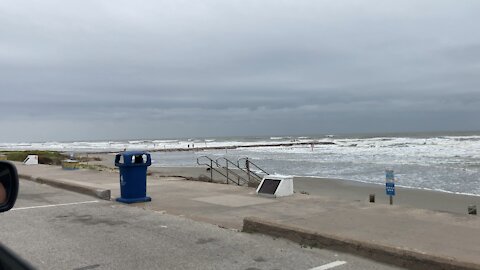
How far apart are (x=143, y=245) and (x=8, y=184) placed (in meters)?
4.35

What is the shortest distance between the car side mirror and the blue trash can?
762 centimetres

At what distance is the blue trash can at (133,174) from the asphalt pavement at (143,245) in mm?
1064

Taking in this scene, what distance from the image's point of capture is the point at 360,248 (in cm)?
620

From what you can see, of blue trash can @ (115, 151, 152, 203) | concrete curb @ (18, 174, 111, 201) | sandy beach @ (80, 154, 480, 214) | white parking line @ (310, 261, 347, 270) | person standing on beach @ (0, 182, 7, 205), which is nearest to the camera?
person standing on beach @ (0, 182, 7, 205)

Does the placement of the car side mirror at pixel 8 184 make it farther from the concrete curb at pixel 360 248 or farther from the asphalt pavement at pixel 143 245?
the concrete curb at pixel 360 248

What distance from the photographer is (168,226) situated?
318 inches

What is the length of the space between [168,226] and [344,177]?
54.7 ft

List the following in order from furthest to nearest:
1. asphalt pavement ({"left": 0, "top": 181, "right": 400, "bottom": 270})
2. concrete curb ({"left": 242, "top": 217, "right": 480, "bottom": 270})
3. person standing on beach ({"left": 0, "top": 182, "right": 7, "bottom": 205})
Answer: asphalt pavement ({"left": 0, "top": 181, "right": 400, "bottom": 270}), concrete curb ({"left": 242, "top": 217, "right": 480, "bottom": 270}), person standing on beach ({"left": 0, "top": 182, "right": 7, "bottom": 205})

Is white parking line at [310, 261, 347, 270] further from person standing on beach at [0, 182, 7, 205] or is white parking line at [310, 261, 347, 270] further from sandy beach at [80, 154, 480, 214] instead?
sandy beach at [80, 154, 480, 214]

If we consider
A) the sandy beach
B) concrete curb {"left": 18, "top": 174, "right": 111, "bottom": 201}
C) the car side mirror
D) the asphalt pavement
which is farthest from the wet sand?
the car side mirror

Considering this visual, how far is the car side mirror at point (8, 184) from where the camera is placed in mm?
2602

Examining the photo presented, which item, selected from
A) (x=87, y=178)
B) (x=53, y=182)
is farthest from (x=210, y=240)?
(x=87, y=178)

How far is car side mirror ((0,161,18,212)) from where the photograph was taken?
8.54ft

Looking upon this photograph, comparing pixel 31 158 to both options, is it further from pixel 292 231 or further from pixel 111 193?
pixel 292 231
